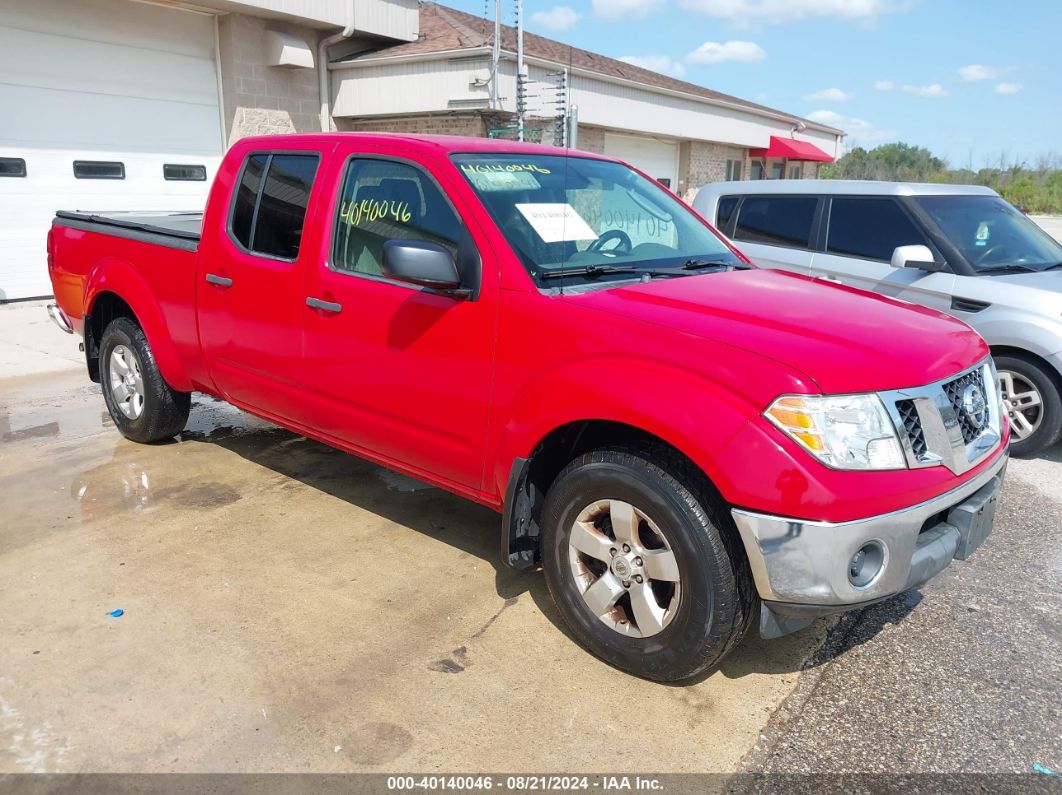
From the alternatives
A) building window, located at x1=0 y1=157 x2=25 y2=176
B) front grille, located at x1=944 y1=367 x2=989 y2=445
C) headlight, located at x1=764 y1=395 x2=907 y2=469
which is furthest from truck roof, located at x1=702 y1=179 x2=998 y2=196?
building window, located at x1=0 y1=157 x2=25 y2=176

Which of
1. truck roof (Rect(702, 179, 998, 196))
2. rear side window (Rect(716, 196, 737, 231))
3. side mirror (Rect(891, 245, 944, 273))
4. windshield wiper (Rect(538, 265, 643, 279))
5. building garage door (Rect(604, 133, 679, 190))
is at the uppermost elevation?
building garage door (Rect(604, 133, 679, 190))

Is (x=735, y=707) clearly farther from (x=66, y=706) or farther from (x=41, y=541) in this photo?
(x=41, y=541)

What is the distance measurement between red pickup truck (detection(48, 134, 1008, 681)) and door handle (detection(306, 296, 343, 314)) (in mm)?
18

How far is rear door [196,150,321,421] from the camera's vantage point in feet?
13.2

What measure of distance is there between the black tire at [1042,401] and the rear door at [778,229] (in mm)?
1657

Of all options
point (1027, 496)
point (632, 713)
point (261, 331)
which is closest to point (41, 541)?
point (261, 331)

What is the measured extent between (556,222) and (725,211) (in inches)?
167

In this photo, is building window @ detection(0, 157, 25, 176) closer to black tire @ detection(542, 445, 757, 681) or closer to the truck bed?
the truck bed

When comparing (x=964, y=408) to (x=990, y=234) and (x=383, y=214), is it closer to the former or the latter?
(x=383, y=214)

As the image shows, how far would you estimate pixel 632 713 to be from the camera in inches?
112

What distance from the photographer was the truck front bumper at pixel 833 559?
2520 millimetres

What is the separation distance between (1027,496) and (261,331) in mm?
4520

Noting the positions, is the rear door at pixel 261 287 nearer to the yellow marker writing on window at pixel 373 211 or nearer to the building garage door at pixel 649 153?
the yellow marker writing on window at pixel 373 211

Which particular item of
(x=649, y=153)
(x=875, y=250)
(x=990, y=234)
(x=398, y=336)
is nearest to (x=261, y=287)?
(x=398, y=336)
